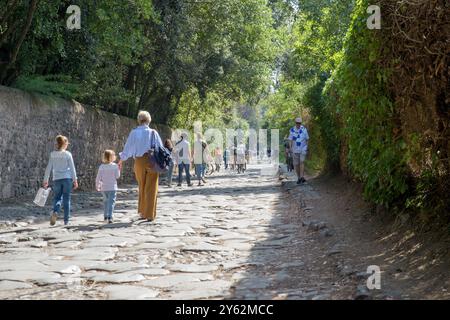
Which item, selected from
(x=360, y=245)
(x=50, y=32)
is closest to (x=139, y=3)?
(x=50, y=32)

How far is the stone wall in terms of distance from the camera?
13.2 metres

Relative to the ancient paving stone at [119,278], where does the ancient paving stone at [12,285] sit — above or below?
above

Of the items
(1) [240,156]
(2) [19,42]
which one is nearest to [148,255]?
(2) [19,42]

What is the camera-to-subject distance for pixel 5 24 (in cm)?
1416

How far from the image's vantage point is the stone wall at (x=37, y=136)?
1319 cm

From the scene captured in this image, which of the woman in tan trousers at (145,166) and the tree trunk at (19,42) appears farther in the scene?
the tree trunk at (19,42)

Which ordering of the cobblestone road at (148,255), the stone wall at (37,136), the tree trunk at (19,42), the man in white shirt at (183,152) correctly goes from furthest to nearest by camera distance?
the man in white shirt at (183,152), the stone wall at (37,136), the tree trunk at (19,42), the cobblestone road at (148,255)

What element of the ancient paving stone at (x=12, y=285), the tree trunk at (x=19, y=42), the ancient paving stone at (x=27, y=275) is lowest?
the ancient paving stone at (x=12, y=285)

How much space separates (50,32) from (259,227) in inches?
291

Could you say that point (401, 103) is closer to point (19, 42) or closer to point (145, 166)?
point (145, 166)

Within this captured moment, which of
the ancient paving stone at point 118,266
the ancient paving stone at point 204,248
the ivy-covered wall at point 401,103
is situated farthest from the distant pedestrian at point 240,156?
the ancient paving stone at point 118,266

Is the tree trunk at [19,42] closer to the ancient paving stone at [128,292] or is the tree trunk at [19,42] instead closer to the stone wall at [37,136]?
the stone wall at [37,136]
